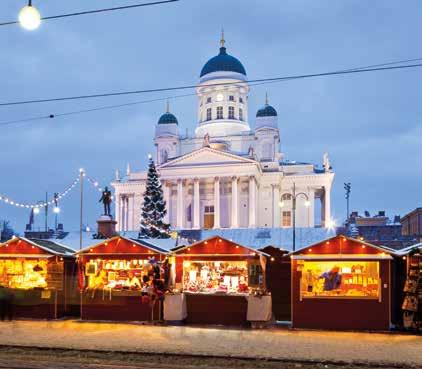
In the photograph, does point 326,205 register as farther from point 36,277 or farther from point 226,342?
point 226,342

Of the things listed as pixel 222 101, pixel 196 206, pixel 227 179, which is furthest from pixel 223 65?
pixel 196 206

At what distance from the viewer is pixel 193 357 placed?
12.9m

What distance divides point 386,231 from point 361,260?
39407mm

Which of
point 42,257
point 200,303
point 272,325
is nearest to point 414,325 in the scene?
point 272,325

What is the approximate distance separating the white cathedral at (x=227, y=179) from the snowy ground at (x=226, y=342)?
160ft

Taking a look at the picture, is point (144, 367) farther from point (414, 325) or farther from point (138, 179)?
point (138, 179)

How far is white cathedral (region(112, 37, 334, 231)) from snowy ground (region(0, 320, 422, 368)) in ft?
160

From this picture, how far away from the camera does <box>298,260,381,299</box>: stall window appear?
1856cm

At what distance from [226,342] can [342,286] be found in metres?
5.25

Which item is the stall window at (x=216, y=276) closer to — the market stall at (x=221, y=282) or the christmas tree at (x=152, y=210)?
the market stall at (x=221, y=282)

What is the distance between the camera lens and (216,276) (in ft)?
65.4

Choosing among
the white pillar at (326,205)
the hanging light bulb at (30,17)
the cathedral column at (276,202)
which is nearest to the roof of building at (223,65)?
the cathedral column at (276,202)

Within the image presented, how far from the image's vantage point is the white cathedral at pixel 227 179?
68250 mm

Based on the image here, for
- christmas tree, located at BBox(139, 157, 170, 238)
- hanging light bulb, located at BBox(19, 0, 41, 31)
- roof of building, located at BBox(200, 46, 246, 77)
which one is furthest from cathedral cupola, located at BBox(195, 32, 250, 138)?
hanging light bulb, located at BBox(19, 0, 41, 31)
